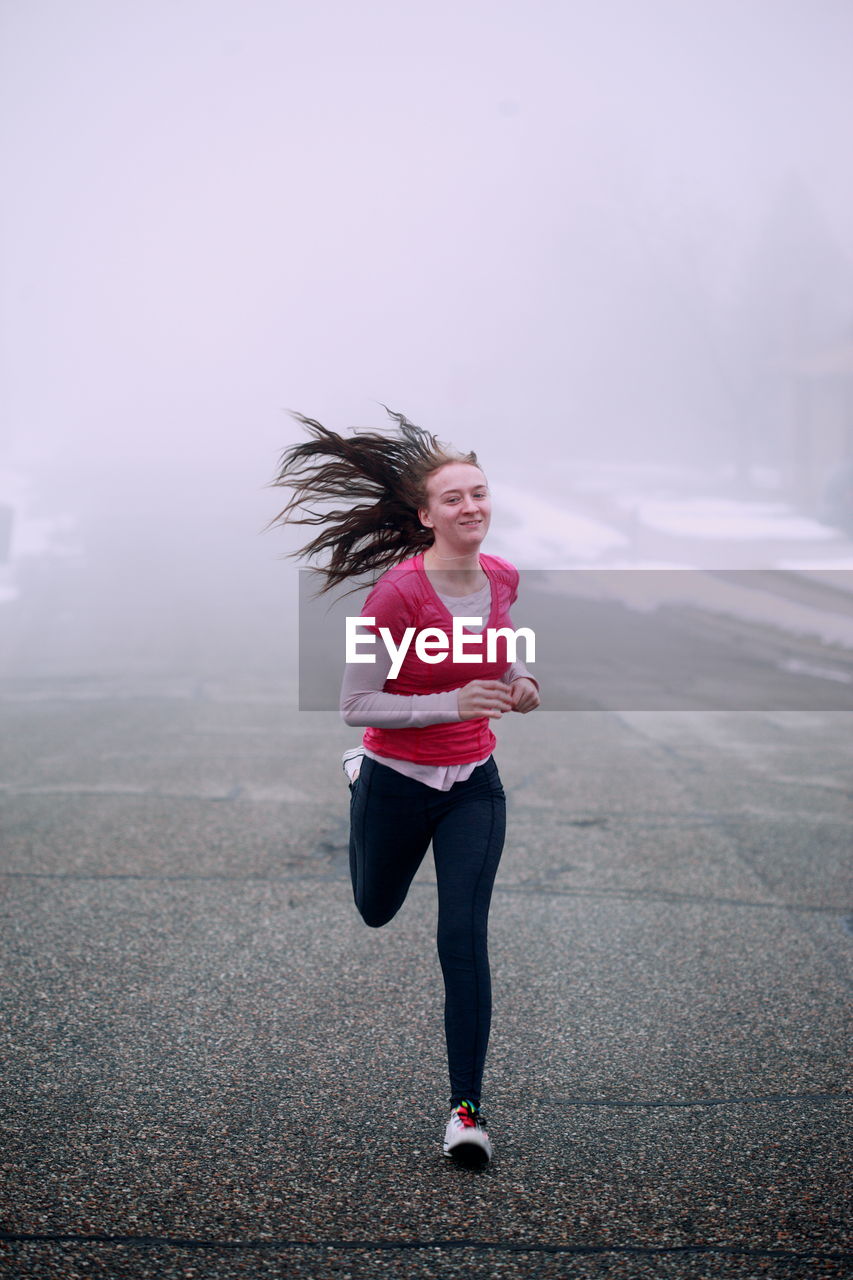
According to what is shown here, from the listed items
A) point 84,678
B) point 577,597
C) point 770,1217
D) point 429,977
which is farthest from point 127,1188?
point 577,597

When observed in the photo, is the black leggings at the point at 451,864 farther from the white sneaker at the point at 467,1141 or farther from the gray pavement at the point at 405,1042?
the gray pavement at the point at 405,1042

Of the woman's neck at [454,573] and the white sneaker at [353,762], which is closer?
the woman's neck at [454,573]

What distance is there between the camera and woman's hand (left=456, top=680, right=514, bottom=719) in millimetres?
3553

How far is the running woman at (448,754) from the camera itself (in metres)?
3.58

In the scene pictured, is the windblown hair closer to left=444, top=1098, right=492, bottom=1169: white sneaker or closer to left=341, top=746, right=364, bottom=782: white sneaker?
left=341, top=746, right=364, bottom=782: white sneaker

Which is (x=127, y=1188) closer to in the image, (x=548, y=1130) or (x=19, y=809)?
(x=548, y=1130)

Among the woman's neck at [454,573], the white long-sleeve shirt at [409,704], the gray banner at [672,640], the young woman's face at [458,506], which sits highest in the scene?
the young woman's face at [458,506]

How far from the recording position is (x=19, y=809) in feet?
26.8

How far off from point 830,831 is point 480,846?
4.85 m

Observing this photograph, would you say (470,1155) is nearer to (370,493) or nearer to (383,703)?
(383,703)

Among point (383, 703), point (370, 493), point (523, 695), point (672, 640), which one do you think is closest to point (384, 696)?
point (383, 703)

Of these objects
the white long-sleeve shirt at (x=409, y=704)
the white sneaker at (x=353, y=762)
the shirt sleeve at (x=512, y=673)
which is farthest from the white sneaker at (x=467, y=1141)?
the shirt sleeve at (x=512, y=673)

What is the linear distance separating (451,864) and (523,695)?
534mm

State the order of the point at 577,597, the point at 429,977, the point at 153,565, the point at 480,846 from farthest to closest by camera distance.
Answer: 1. the point at 153,565
2. the point at 577,597
3. the point at 429,977
4. the point at 480,846
